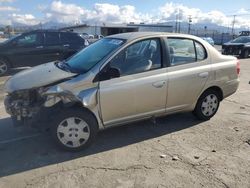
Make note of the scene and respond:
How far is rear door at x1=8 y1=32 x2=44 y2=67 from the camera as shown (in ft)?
39.4

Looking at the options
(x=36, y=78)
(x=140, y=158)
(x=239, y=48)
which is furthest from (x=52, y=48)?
(x=239, y=48)

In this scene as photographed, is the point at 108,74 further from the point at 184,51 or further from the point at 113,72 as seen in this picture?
the point at 184,51

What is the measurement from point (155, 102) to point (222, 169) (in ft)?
5.07

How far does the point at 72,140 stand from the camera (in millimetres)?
4645

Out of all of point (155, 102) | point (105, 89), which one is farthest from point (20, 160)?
point (155, 102)

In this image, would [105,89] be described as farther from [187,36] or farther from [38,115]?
[187,36]

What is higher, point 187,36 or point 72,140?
point 187,36

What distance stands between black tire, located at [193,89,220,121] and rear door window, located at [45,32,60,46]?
817 centimetres

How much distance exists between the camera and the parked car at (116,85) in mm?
4543

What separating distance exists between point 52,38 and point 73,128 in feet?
28.9

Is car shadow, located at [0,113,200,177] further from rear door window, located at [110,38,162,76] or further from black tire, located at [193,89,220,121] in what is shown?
rear door window, located at [110,38,162,76]

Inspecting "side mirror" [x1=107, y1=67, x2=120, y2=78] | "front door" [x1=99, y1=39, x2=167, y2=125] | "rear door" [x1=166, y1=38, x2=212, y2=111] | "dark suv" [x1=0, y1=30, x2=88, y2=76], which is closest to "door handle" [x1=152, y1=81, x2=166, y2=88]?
"front door" [x1=99, y1=39, x2=167, y2=125]

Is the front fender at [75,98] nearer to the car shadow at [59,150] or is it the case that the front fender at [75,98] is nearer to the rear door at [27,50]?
the car shadow at [59,150]

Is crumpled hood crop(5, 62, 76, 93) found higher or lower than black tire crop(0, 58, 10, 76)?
higher
